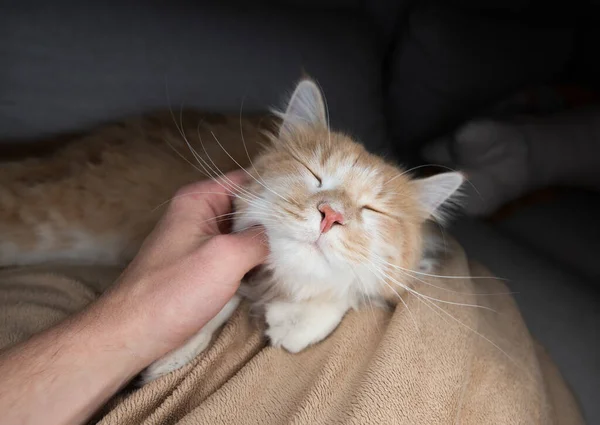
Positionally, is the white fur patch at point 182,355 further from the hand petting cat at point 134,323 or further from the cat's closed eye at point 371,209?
the cat's closed eye at point 371,209

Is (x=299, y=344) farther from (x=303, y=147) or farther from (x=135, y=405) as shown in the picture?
(x=303, y=147)

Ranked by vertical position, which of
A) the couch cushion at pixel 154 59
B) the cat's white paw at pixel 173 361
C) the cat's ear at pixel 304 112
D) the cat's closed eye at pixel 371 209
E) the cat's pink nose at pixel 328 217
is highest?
the couch cushion at pixel 154 59

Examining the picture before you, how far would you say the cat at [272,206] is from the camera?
98 centimetres

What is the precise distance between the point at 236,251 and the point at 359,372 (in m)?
0.36

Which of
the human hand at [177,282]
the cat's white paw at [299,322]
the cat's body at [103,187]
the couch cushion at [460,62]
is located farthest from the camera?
the couch cushion at [460,62]

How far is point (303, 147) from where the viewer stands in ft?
3.78

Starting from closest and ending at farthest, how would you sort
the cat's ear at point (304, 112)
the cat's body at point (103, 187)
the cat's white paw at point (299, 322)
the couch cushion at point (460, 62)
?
the cat's white paw at point (299, 322) → the cat's ear at point (304, 112) → the cat's body at point (103, 187) → the couch cushion at point (460, 62)

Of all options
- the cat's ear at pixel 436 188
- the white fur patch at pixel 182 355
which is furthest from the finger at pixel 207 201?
the cat's ear at pixel 436 188

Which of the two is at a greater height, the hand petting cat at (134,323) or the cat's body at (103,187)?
the cat's body at (103,187)

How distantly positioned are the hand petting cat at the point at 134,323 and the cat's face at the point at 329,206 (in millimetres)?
78

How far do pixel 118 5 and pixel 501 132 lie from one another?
4.85ft

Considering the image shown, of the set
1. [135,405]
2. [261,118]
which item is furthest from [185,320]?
[261,118]

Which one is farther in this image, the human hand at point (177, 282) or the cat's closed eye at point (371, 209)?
the cat's closed eye at point (371, 209)

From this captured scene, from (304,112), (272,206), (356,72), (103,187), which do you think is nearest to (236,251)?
(272,206)
